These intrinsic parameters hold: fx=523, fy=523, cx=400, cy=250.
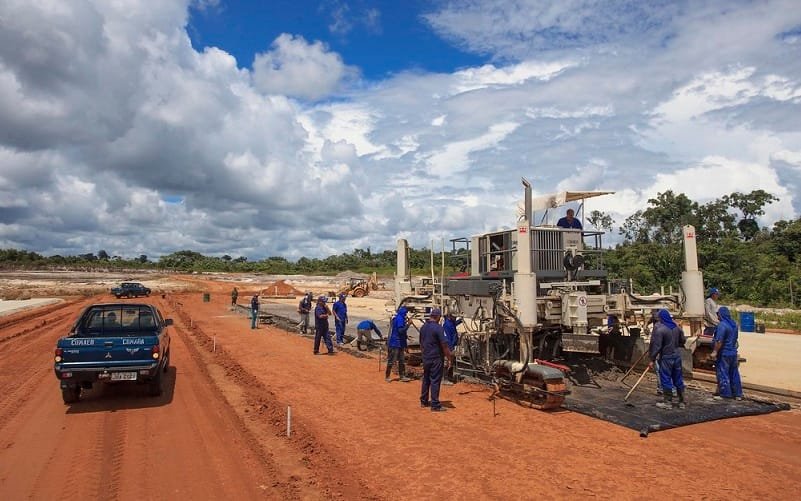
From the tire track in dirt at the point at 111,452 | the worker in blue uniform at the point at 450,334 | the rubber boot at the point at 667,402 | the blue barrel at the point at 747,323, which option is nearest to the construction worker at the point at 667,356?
the rubber boot at the point at 667,402

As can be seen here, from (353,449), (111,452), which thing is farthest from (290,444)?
(111,452)

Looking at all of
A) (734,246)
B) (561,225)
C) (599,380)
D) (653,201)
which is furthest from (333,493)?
(653,201)

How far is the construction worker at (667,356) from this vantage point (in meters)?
8.85

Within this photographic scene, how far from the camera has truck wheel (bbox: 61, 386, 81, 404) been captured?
8922 millimetres

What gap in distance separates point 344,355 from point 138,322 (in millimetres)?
6520

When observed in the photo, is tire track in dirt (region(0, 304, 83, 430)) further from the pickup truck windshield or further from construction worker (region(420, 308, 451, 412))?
construction worker (region(420, 308, 451, 412))

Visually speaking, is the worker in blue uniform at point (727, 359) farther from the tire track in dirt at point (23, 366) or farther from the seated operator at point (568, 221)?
the tire track in dirt at point (23, 366)

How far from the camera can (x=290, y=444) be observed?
7.06 meters

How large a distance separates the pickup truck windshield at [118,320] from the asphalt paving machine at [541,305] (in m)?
5.92

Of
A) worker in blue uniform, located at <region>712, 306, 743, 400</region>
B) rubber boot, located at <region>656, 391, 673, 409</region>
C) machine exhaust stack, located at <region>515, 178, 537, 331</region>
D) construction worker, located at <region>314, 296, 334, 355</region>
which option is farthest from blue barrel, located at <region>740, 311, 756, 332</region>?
construction worker, located at <region>314, 296, 334, 355</region>

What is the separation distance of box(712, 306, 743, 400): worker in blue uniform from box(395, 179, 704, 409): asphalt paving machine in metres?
1.51

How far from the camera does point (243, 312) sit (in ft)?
105

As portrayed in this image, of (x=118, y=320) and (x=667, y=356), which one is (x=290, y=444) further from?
(x=667, y=356)

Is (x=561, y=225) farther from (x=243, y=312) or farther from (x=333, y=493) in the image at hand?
(x=243, y=312)
